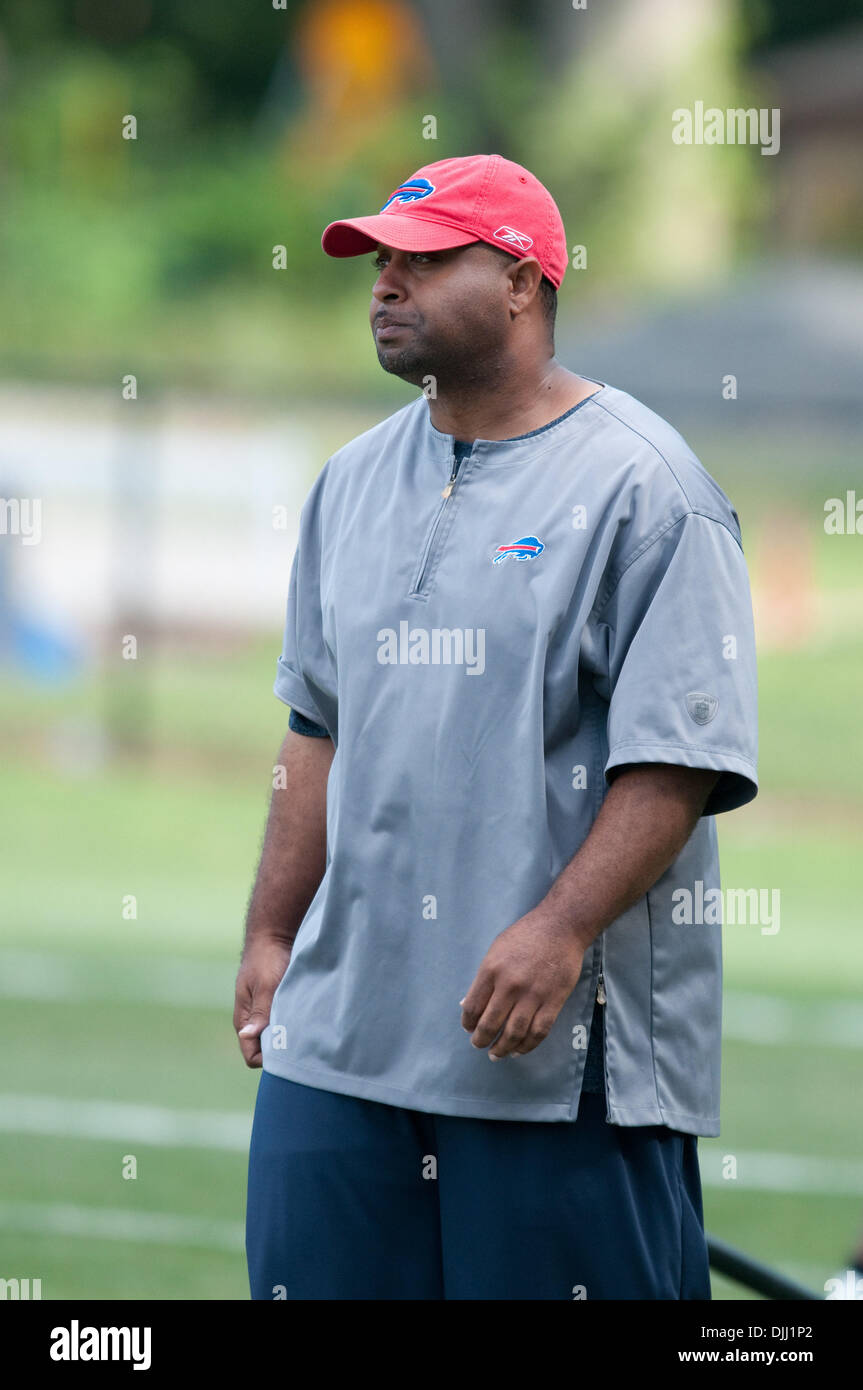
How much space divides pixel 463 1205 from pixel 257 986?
1.93 feet

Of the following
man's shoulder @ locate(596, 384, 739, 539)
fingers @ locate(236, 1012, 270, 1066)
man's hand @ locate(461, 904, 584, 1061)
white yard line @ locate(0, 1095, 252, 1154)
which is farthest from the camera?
white yard line @ locate(0, 1095, 252, 1154)

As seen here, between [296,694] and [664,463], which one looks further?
[296,694]

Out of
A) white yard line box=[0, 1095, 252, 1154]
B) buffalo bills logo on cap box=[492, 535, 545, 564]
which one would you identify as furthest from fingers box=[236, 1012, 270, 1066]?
white yard line box=[0, 1095, 252, 1154]

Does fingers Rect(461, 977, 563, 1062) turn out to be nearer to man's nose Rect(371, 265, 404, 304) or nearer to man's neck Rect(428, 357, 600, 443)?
man's neck Rect(428, 357, 600, 443)

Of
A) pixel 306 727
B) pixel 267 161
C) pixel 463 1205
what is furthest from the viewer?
pixel 267 161

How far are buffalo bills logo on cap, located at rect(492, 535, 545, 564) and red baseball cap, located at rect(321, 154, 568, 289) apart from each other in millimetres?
436

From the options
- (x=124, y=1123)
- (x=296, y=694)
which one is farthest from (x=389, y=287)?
(x=124, y=1123)

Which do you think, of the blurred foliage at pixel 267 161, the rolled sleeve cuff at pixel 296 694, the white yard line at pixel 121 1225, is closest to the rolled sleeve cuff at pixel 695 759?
the rolled sleeve cuff at pixel 296 694

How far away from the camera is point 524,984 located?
2.83 meters

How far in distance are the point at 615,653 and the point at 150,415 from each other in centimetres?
1583

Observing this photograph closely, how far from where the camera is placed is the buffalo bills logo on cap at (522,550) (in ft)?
9.73

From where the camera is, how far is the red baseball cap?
3035 mm

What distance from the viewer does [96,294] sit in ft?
98.8

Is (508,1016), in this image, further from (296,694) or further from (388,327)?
(388,327)
